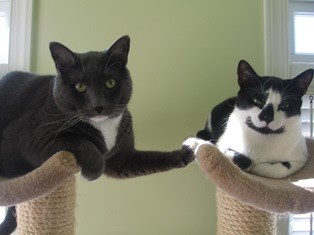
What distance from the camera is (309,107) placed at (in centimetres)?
154

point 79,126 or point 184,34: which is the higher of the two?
point 184,34

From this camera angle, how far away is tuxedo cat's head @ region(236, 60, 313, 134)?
108cm

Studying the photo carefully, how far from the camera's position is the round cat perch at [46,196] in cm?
81

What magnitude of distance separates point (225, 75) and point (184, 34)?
273mm

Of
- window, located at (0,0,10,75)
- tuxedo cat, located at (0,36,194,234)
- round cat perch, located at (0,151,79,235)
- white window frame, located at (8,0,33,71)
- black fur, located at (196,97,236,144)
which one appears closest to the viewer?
round cat perch, located at (0,151,79,235)

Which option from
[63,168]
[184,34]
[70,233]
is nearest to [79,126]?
[63,168]

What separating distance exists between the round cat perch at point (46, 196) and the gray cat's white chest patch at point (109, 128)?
0.16m

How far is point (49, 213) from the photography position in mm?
996

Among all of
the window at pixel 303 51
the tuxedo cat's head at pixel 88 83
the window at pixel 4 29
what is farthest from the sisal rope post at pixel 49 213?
the window at pixel 303 51

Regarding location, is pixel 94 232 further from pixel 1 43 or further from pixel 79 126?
pixel 1 43

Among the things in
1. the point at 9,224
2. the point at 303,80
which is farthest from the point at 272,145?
the point at 9,224

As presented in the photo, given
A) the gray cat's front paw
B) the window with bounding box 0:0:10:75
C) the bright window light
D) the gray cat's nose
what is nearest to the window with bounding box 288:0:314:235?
the bright window light

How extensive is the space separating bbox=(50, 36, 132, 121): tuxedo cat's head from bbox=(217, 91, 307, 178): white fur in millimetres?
461

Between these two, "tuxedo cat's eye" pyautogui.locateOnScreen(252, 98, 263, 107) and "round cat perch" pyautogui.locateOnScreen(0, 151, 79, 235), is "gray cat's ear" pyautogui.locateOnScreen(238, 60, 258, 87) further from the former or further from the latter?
"round cat perch" pyautogui.locateOnScreen(0, 151, 79, 235)
